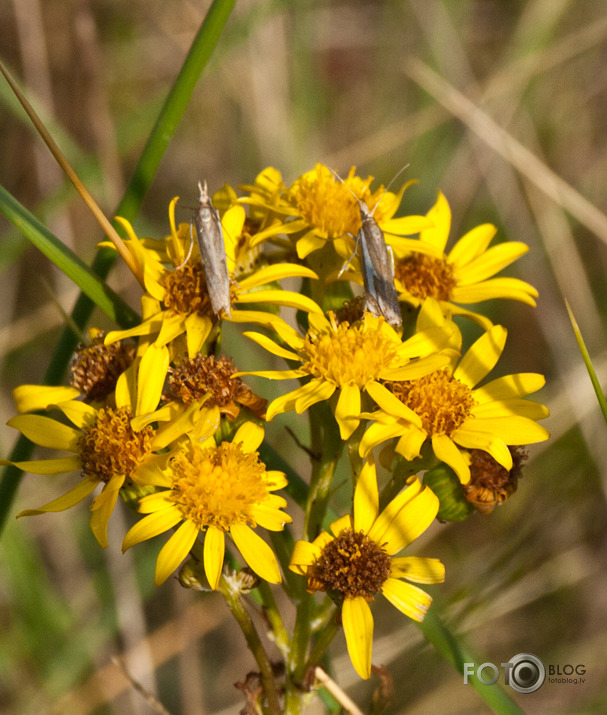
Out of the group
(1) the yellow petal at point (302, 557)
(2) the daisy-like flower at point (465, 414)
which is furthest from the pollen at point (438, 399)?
(1) the yellow petal at point (302, 557)

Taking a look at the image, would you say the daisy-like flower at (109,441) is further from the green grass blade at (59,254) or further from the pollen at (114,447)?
the green grass blade at (59,254)

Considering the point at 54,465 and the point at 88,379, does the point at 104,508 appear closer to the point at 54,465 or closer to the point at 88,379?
the point at 54,465

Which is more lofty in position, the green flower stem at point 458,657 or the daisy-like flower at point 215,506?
the daisy-like flower at point 215,506

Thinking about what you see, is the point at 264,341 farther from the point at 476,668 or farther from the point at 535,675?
the point at 535,675

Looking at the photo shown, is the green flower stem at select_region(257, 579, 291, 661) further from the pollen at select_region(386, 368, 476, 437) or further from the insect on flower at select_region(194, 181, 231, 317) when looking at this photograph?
the insect on flower at select_region(194, 181, 231, 317)

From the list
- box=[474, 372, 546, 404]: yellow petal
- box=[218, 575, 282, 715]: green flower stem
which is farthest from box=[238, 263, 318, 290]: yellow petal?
box=[218, 575, 282, 715]: green flower stem

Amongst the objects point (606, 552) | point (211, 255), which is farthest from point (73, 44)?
point (606, 552)
